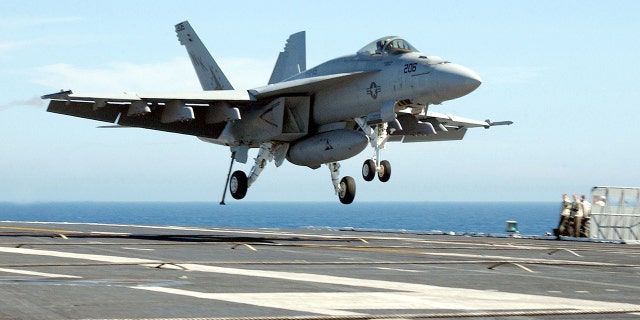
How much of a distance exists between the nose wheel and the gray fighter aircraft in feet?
0.09

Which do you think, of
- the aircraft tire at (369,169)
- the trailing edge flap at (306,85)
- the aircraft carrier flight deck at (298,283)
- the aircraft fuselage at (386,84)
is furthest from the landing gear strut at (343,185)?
the aircraft carrier flight deck at (298,283)

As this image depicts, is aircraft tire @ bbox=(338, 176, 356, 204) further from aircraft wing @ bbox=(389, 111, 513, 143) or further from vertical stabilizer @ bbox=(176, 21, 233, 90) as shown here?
vertical stabilizer @ bbox=(176, 21, 233, 90)

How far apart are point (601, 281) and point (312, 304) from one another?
21.3ft

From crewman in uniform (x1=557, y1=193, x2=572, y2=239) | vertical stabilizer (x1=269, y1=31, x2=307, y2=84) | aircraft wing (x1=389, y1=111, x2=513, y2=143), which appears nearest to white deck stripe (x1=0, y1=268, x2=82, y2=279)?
aircraft wing (x1=389, y1=111, x2=513, y2=143)

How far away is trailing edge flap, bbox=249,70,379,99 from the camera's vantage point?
2720 cm

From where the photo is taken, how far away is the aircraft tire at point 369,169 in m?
26.4

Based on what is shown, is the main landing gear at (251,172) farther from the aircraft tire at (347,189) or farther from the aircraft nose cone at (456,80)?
the aircraft nose cone at (456,80)

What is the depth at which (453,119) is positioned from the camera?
33.1 metres

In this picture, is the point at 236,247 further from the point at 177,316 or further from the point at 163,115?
the point at 177,316

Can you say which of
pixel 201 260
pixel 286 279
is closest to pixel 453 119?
pixel 201 260

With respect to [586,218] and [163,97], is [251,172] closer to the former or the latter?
[163,97]

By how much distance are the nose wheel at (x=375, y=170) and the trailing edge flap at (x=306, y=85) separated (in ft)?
8.35

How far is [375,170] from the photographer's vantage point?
2647 centimetres

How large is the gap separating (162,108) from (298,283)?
17.5m
